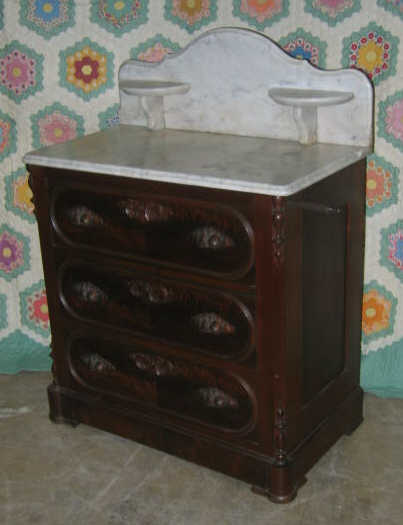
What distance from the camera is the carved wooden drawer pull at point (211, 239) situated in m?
1.95

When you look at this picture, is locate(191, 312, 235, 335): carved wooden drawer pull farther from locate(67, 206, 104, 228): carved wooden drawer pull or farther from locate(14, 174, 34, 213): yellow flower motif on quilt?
locate(14, 174, 34, 213): yellow flower motif on quilt

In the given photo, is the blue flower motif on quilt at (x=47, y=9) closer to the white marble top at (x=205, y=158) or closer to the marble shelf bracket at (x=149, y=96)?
the marble shelf bracket at (x=149, y=96)

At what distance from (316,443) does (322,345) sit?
0.31 m

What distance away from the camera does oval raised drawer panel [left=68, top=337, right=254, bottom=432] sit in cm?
211

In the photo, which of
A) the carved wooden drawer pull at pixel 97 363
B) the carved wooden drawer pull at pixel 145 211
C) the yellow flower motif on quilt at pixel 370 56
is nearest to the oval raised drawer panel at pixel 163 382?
the carved wooden drawer pull at pixel 97 363

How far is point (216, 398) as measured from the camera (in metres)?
2.14

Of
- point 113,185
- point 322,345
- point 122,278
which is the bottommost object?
point 322,345

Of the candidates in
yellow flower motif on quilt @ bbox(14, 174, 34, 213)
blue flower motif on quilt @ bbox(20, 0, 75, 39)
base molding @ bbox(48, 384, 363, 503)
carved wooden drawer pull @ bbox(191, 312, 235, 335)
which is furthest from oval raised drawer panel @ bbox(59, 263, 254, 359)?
blue flower motif on quilt @ bbox(20, 0, 75, 39)

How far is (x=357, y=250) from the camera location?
89.8 inches

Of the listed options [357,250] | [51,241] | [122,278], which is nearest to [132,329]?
[122,278]

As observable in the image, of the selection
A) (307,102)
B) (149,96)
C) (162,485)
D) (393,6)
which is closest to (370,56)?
(393,6)

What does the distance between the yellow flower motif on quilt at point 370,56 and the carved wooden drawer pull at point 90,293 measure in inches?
42.7

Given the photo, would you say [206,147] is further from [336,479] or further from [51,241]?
[336,479]

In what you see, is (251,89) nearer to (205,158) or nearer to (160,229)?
(205,158)
